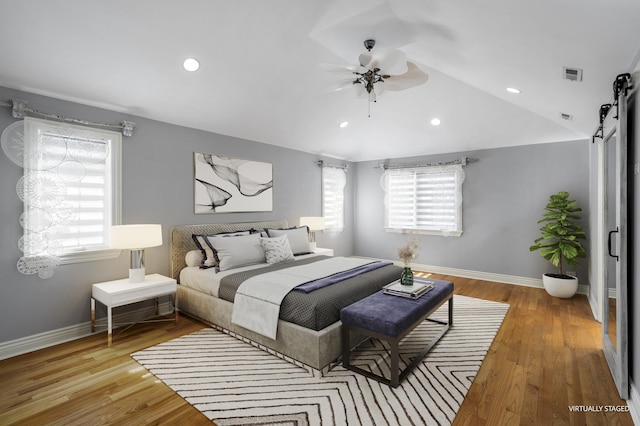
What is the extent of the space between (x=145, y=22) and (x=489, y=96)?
4.05 meters

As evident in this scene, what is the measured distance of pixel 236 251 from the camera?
3.87 metres

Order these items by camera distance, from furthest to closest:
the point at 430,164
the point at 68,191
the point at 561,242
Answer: the point at 430,164 < the point at 561,242 < the point at 68,191

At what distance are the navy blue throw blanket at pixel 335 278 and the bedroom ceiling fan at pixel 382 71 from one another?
1.84 metres

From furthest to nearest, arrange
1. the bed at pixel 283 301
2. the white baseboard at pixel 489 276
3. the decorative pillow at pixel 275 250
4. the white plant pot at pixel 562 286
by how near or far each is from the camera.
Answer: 1. the white baseboard at pixel 489 276
2. the white plant pot at pixel 562 286
3. the decorative pillow at pixel 275 250
4. the bed at pixel 283 301

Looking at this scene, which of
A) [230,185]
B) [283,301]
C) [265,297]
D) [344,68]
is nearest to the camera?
[344,68]

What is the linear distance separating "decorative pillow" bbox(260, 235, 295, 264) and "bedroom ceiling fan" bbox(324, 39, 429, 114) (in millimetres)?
2102

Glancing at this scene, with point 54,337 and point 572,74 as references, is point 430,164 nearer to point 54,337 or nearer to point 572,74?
point 572,74

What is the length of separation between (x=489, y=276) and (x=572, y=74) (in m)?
3.90

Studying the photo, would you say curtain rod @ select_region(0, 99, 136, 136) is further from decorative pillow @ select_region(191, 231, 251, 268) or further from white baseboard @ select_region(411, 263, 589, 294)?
white baseboard @ select_region(411, 263, 589, 294)

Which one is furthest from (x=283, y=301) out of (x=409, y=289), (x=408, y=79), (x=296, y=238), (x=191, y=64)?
(x=191, y=64)

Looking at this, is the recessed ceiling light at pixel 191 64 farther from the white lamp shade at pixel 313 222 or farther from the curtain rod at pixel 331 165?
the curtain rod at pixel 331 165

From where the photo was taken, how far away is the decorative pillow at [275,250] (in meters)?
4.08

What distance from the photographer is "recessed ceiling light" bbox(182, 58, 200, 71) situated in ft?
10.1

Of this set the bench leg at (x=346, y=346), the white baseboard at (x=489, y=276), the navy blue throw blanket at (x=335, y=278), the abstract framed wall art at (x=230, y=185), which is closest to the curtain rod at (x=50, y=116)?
the abstract framed wall art at (x=230, y=185)
